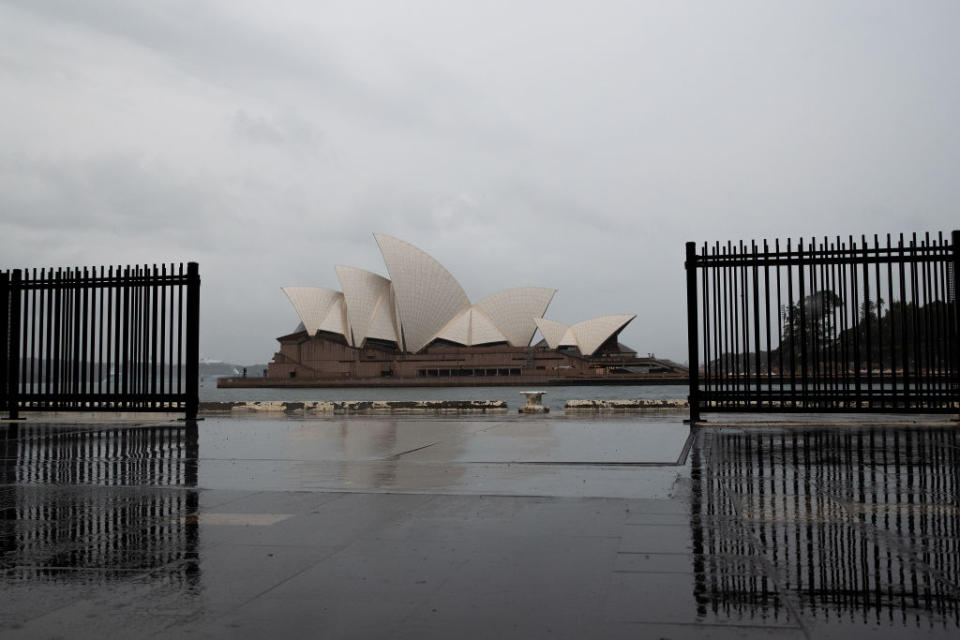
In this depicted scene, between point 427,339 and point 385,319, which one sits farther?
point 427,339

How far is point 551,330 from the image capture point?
84.4 metres

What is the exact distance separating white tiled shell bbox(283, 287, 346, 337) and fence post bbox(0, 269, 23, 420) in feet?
219

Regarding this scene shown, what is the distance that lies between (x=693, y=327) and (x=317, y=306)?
237 ft

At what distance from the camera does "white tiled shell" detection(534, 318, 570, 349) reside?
83.4m

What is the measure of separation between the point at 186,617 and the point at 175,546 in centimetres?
115

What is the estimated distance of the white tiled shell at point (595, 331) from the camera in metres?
86.4

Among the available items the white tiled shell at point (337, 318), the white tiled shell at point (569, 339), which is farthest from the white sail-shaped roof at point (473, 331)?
the white tiled shell at point (337, 318)

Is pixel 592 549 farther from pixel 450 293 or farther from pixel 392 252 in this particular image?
pixel 450 293

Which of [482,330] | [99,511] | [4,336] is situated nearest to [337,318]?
[482,330]

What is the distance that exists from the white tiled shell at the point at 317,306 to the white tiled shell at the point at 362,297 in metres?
1.64

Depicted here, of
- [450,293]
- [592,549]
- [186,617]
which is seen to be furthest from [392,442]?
[450,293]

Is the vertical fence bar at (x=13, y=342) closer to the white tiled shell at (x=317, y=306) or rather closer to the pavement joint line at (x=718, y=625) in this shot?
the pavement joint line at (x=718, y=625)

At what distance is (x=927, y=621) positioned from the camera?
260 cm

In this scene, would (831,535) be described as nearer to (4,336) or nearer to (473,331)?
(4,336)
